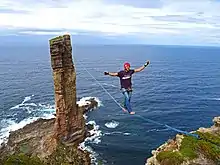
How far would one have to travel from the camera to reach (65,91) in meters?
51.3

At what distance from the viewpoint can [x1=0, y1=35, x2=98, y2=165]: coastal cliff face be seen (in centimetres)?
4816

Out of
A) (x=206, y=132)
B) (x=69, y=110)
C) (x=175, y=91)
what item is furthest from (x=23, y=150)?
(x=175, y=91)

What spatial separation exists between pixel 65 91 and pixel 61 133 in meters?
7.10

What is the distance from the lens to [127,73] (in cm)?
2275

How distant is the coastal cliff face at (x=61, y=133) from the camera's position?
158ft

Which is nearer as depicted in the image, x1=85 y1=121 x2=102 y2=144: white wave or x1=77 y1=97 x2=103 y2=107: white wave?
x1=85 y1=121 x2=102 y2=144: white wave

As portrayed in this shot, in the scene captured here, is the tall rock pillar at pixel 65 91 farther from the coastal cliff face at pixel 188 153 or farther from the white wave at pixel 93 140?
the coastal cliff face at pixel 188 153

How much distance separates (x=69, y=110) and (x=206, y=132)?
2194 centimetres

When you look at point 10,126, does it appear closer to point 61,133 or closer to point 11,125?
point 11,125

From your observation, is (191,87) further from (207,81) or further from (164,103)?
(164,103)

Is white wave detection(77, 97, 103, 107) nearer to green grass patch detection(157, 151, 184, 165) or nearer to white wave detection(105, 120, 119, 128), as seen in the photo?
white wave detection(105, 120, 119, 128)

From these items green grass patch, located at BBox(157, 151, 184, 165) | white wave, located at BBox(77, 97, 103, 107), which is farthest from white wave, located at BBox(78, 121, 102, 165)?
green grass patch, located at BBox(157, 151, 184, 165)

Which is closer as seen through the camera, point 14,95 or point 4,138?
point 4,138

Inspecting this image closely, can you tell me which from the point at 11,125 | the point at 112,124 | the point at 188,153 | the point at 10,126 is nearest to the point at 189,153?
the point at 188,153
